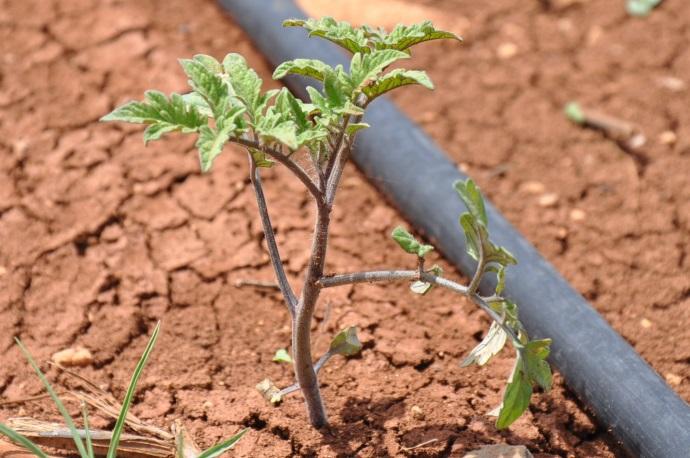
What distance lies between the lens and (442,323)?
2.78 metres

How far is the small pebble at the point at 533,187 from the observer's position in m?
3.38

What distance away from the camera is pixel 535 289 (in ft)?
8.83

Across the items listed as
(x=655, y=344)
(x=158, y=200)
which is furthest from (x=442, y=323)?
(x=158, y=200)

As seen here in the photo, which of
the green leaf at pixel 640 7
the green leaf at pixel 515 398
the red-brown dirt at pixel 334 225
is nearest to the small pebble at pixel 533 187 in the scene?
the red-brown dirt at pixel 334 225

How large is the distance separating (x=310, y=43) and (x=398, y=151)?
70cm

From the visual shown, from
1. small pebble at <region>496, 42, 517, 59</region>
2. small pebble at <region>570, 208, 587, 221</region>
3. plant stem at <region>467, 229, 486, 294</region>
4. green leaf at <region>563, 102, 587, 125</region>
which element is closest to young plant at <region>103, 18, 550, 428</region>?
plant stem at <region>467, 229, 486, 294</region>

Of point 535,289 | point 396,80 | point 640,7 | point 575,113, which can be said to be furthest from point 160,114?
point 640,7

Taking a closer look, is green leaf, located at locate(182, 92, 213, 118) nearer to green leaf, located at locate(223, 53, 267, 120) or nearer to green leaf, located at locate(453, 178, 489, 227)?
green leaf, located at locate(223, 53, 267, 120)

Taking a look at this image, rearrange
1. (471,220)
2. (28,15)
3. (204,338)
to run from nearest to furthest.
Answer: (471,220), (204,338), (28,15)

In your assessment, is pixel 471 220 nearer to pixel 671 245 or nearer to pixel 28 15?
pixel 671 245

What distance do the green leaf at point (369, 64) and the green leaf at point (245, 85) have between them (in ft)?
0.62

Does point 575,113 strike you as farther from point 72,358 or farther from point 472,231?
point 72,358

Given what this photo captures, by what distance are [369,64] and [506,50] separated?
2351 mm

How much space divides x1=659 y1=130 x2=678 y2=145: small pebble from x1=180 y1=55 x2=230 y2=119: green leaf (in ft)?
7.50
